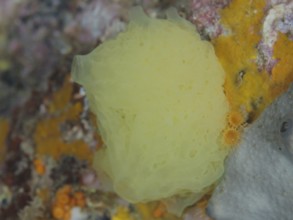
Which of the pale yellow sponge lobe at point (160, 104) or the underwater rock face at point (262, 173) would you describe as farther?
the pale yellow sponge lobe at point (160, 104)

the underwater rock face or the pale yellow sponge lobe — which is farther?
the pale yellow sponge lobe

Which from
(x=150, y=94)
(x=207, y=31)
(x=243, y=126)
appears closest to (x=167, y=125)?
(x=150, y=94)

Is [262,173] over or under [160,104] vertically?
under

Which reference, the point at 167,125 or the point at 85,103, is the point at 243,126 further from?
the point at 85,103
